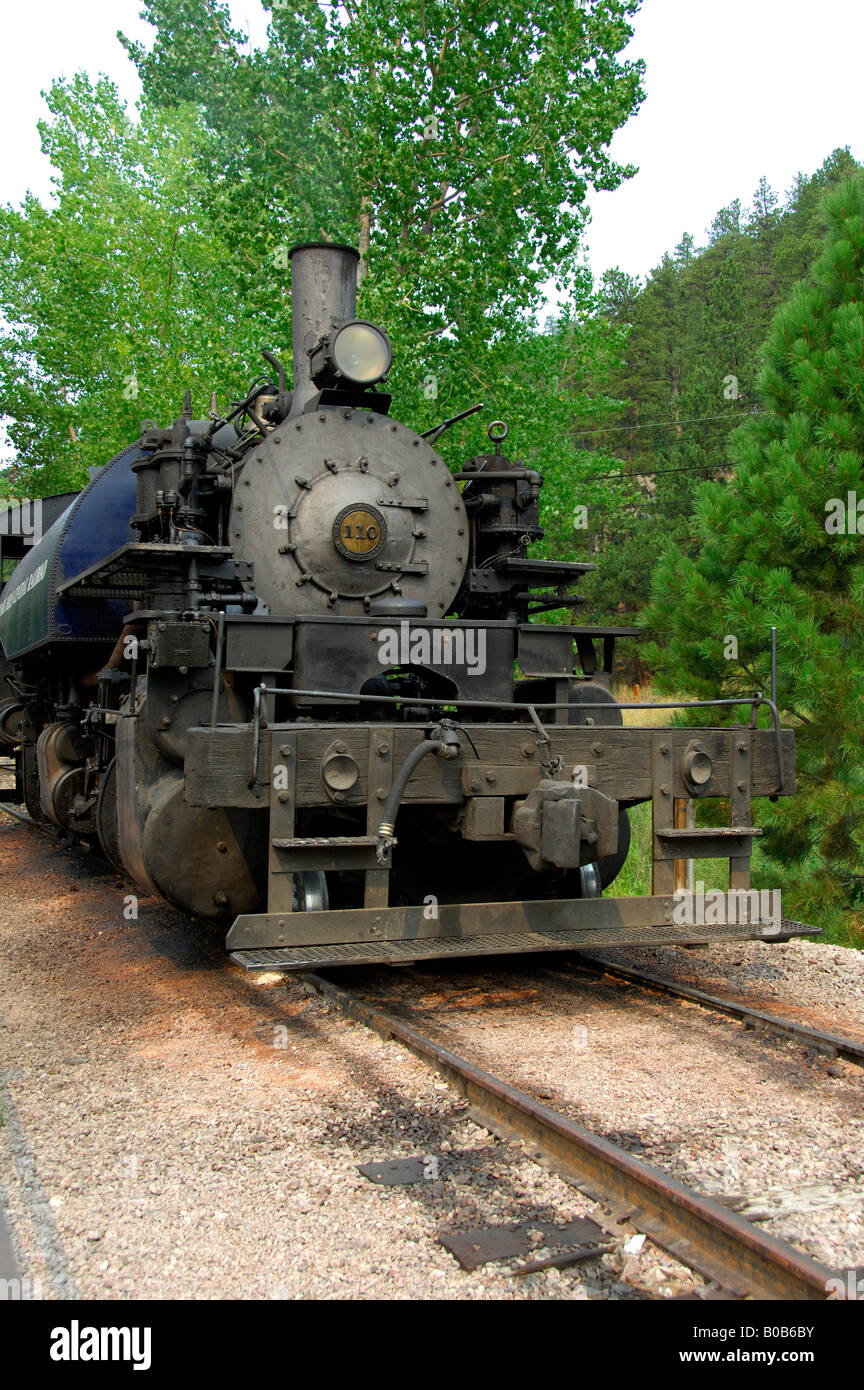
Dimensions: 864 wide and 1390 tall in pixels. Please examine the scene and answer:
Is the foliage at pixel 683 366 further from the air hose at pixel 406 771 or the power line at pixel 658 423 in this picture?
the air hose at pixel 406 771

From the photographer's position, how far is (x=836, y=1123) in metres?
3.73

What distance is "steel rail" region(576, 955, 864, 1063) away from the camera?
4359 mm

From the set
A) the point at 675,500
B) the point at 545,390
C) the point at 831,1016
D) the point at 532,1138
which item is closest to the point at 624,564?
the point at 675,500

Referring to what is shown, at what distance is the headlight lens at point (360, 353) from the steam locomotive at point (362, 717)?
1 centimetres

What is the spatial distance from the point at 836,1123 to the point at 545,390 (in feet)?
51.4

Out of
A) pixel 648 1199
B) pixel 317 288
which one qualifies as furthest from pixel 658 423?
pixel 648 1199

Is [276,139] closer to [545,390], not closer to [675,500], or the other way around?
[545,390]

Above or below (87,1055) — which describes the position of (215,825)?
above

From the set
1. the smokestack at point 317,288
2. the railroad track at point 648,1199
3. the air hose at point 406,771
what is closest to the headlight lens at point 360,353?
the smokestack at point 317,288

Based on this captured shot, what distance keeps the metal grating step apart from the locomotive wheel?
2.36 m

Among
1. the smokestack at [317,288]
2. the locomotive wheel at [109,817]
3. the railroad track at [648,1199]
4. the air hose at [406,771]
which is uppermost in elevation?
the smokestack at [317,288]

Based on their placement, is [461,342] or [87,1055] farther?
[461,342]

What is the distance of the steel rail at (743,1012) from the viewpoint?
436 cm
